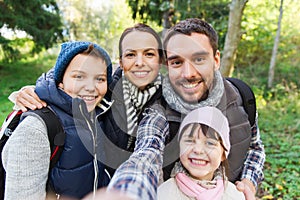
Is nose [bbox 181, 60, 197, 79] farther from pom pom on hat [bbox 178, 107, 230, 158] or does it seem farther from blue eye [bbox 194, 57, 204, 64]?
pom pom on hat [bbox 178, 107, 230, 158]

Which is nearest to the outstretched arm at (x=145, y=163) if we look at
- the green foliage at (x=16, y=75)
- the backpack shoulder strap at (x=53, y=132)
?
the backpack shoulder strap at (x=53, y=132)

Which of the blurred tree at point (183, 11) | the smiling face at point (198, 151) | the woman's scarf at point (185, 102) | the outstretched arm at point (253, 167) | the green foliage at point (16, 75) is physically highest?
the blurred tree at point (183, 11)

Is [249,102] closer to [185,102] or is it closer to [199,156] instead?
[185,102]

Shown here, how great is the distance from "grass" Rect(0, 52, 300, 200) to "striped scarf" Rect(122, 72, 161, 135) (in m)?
2.84

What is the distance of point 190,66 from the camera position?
1.65 meters

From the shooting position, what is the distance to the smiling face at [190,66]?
1.64 m

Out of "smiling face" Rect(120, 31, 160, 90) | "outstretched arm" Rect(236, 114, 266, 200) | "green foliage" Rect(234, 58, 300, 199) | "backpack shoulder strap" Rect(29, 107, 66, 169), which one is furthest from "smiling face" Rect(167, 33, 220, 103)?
"green foliage" Rect(234, 58, 300, 199)

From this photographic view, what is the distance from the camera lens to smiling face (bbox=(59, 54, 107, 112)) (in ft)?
5.13

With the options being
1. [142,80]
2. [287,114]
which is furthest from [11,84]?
[142,80]

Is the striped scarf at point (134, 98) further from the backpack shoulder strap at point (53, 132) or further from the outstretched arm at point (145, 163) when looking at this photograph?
the backpack shoulder strap at point (53, 132)

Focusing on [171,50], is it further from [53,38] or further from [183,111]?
[53,38]

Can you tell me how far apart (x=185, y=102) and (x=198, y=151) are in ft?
1.01

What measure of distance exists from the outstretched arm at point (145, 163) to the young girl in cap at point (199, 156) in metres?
0.13

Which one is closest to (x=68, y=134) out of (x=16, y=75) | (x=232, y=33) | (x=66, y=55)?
(x=66, y=55)
